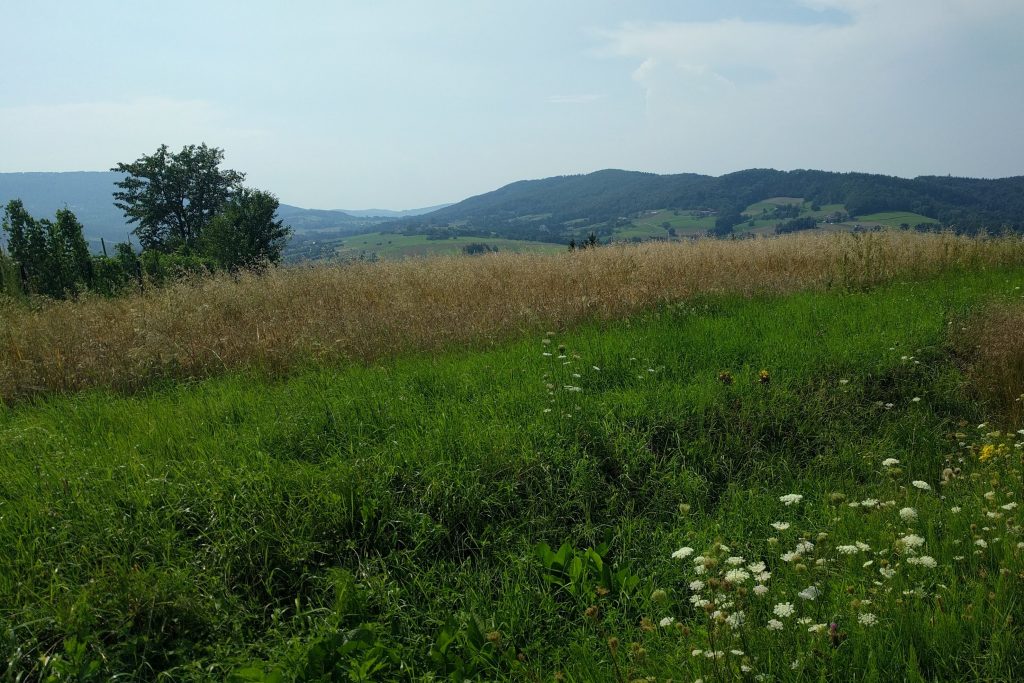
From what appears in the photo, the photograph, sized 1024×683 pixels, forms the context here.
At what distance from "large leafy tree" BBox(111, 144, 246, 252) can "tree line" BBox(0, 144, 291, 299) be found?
8 centimetres

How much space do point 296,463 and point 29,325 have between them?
5.55m

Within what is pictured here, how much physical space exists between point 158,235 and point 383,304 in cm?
5334

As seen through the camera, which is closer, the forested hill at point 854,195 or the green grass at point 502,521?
the green grass at point 502,521

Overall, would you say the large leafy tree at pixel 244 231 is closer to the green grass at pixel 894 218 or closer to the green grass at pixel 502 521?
the green grass at pixel 502 521

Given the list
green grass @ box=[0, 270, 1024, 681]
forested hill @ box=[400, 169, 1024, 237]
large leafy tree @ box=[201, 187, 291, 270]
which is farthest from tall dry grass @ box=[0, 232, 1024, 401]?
forested hill @ box=[400, 169, 1024, 237]

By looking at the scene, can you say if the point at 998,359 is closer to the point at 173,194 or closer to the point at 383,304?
the point at 383,304

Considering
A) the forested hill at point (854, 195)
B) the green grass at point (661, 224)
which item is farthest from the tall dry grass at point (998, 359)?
the green grass at point (661, 224)

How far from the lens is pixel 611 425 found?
4637mm

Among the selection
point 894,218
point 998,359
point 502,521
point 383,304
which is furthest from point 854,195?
point 502,521

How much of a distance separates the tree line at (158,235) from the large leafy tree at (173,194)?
8 cm

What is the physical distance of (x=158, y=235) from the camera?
5228cm

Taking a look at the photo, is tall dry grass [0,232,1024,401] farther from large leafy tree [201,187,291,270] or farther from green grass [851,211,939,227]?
Result: green grass [851,211,939,227]

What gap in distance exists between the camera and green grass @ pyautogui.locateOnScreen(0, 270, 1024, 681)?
258 cm

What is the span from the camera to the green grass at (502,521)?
8.46 feet
